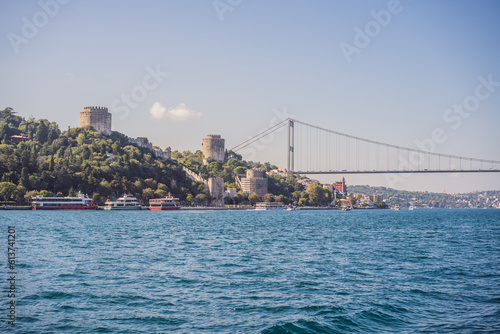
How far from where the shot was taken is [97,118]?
95438 mm

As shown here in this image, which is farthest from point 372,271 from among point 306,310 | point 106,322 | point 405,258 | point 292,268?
point 106,322

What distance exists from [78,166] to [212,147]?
41.7m

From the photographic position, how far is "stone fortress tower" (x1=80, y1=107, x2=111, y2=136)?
9512 cm

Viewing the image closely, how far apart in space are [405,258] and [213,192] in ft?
242

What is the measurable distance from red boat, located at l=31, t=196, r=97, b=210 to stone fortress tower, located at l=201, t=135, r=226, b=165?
46.3 m

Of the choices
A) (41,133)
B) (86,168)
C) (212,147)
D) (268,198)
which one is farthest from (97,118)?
(268,198)

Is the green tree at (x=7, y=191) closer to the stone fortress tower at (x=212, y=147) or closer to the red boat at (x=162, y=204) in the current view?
the red boat at (x=162, y=204)

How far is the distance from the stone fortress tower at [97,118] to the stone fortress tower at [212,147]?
24.0m

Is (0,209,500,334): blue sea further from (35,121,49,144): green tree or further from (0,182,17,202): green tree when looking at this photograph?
(35,121,49,144): green tree

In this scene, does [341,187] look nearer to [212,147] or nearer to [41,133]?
[212,147]

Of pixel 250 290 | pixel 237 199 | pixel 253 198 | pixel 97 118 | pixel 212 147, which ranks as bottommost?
pixel 250 290

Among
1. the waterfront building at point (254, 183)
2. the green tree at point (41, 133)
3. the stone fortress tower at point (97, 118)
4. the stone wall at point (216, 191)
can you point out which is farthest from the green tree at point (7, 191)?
the waterfront building at point (254, 183)

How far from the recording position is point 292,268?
52.1 ft

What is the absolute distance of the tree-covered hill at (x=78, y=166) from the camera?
221 ft
